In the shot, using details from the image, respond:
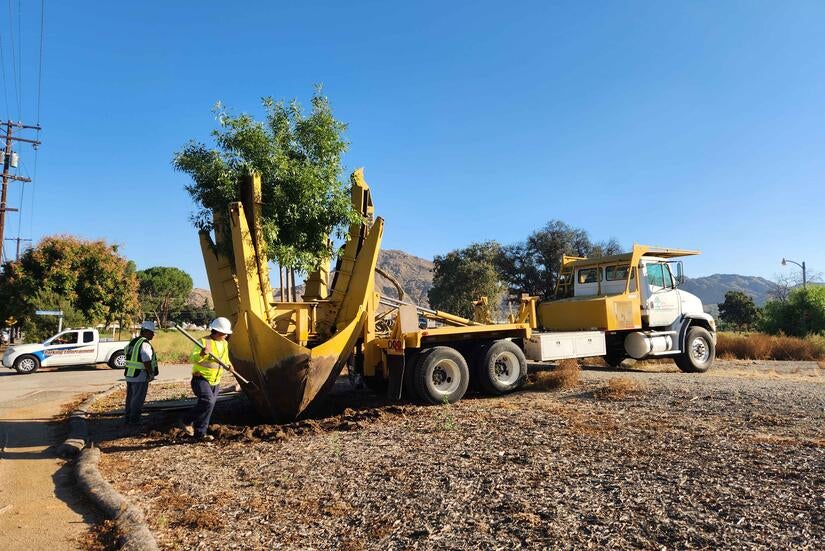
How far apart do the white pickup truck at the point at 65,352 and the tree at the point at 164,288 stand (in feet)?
159

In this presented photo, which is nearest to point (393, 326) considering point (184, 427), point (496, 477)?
point (184, 427)

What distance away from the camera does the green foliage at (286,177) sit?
8.62 m

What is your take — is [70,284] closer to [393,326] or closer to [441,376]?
[393,326]

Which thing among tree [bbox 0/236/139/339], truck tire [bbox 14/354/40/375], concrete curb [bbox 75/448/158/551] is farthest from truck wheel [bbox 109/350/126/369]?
concrete curb [bbox 75/448/158/551]

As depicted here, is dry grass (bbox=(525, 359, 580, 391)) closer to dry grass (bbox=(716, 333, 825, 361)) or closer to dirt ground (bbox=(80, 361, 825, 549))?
dirt ground (bbox=(80, 361, 825, 549))

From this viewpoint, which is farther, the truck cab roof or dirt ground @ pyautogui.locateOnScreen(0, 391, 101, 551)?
the truck cab roof

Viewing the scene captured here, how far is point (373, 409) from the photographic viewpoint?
9273 millimetres

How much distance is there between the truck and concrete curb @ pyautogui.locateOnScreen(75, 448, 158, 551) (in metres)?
2.29

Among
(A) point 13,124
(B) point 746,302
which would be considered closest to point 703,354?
(A) point 13,124

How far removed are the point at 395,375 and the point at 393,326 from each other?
866 mm

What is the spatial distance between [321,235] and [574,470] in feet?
18.4

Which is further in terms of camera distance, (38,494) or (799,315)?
(799,315)

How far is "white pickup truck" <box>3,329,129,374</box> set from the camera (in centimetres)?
2033

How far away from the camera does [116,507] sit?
4.76m
